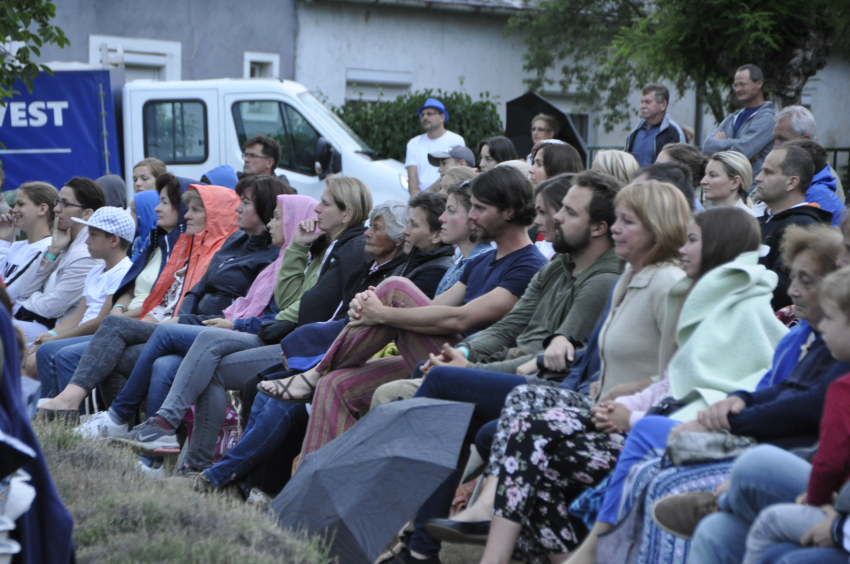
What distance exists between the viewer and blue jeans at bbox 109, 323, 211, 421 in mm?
5848

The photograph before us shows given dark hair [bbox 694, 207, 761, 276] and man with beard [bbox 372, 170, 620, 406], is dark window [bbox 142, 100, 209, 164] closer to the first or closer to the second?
man with beard [bbox 372, 170, 620, 406]

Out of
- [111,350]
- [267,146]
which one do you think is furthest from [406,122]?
[111,350]

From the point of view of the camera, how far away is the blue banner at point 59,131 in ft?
40.2

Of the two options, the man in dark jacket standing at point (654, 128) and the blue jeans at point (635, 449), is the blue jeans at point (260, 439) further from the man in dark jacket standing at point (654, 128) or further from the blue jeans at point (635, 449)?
the man in dark jacket standing at point (654, 128)

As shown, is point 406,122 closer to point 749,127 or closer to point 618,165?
point 749,127

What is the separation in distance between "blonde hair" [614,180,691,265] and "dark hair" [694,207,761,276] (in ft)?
0.92

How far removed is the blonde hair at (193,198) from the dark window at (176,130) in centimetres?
529

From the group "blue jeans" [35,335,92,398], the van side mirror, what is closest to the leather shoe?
"blue jeans" [35,335,92,398]

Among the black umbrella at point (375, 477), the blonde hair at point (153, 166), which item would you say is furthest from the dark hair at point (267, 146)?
the black umbrella at point (375, 477)

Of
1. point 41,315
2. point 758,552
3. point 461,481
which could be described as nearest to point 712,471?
point 758,552

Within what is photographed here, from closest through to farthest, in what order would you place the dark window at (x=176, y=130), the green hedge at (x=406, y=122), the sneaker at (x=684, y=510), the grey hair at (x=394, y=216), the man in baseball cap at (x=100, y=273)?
the sneaker at (x=684, y=510), the grey hair at (x=394, y=216), the man in baseball cap at (x=100, y=273), the dark window at (x=176, y=130), the green hedge at (x=406, y=122)

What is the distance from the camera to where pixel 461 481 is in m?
4.39

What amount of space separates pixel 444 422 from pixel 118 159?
979 centimetres

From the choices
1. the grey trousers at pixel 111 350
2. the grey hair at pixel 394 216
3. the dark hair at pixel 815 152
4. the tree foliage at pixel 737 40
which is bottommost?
the grey trousers at pixel 111 350
